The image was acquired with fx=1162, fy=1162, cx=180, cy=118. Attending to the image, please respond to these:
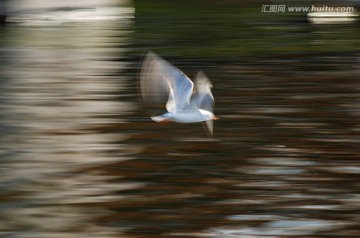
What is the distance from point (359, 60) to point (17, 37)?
561cm

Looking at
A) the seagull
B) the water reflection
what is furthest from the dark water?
the seagull

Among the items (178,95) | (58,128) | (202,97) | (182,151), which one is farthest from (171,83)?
(58,128)

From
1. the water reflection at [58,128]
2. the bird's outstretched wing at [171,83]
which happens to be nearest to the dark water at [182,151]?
the water reflection at [58,128]

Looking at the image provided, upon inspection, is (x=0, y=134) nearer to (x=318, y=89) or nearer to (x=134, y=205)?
(x=134, y=205)

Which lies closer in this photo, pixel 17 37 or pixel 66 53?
pixel 66 53

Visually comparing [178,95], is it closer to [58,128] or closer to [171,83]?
[171,83]

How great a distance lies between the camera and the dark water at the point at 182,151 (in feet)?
22.4

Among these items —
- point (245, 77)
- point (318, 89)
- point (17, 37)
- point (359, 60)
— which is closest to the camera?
point (318, 89)

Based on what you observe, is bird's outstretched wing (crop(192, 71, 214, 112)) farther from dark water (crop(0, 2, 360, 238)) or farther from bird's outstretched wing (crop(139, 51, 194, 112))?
dark water (crop(0, 2, 360, 238))

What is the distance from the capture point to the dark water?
682 cm

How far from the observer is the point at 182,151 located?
29.2 feet

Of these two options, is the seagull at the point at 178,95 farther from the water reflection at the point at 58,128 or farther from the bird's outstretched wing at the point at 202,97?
the water reflection at the point at 58,128

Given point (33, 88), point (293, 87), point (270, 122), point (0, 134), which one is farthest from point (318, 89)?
point (0, 134)

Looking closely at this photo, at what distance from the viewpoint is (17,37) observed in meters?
17.6
